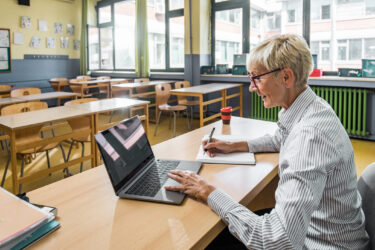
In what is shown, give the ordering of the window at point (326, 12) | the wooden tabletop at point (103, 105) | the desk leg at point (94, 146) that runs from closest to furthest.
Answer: the desk leg at point (94, 146) → the wooden tabletop at point (103, 105) → the window at point (326, 12)

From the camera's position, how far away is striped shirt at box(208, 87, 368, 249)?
30.7 inches

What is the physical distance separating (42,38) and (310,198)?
316 inches

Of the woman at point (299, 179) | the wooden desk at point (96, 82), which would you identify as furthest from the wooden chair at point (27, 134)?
the wooden desk at point (96, 82)

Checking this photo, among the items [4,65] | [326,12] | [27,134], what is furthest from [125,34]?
[27,134]

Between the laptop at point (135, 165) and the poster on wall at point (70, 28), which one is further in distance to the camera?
the poster on wall at point (70, 28)

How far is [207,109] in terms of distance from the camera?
6422mm

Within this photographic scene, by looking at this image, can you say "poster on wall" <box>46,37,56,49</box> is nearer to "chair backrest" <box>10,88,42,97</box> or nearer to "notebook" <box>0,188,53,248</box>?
"chair backrest" <box>10,88,42,97</box>

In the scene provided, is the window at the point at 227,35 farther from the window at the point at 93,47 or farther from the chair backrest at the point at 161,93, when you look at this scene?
the window at the point at 93,47

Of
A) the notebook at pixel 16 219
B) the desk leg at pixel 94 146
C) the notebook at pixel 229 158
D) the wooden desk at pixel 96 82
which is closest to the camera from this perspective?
the notebook at pixel 16 219

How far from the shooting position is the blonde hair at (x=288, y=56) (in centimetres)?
99

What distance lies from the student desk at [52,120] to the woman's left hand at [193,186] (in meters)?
1.78

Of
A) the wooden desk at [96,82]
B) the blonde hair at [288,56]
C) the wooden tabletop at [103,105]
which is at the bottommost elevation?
the wooden tabletop at [103,105]

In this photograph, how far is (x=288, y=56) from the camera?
99 centimetres

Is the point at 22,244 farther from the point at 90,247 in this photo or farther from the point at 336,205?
the point at 336,205
